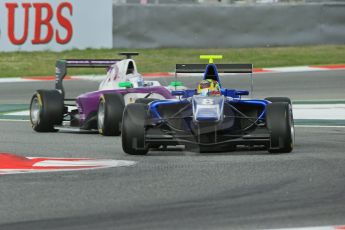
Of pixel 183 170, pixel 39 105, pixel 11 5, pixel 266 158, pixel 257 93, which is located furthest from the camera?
pixel 11 5

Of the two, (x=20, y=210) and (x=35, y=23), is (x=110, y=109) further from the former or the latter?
(x=35, y=23)

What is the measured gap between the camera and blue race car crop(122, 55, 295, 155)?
1180 cm

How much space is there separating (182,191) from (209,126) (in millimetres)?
2716

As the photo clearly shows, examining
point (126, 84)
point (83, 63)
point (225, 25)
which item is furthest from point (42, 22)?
point (126, 84)

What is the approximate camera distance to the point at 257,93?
21109 millimetres

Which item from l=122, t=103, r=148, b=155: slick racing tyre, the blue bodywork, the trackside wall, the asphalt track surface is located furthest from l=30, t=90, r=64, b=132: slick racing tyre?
the trackside wall

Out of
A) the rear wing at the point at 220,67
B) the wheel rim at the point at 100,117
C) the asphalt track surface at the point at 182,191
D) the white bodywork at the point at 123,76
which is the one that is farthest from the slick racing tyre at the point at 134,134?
the white bodywork at the point at 123,76

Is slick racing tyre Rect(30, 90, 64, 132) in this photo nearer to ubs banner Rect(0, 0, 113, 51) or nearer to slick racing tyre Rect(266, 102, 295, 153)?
slick racing tyre Rect(266, 102, 295, 153)

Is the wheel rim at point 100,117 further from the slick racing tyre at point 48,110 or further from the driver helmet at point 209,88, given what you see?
the driver helmet at point 209,88

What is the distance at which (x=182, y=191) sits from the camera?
9.26 metres

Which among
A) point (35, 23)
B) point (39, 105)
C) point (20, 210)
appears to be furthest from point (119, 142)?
point (35, 23)

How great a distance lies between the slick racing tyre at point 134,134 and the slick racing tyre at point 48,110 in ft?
12.0

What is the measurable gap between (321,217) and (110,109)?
21.3ft

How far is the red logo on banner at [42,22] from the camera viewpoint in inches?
1007
